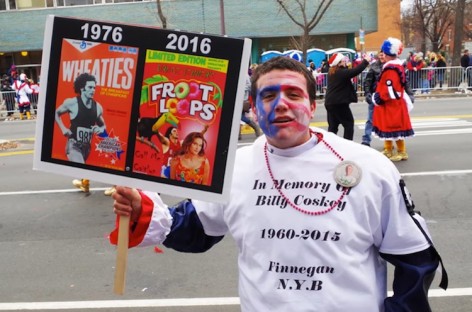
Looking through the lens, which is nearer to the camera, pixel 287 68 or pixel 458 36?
pixel 287 68

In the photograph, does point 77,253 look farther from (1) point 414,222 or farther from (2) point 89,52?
(1) point 414,222

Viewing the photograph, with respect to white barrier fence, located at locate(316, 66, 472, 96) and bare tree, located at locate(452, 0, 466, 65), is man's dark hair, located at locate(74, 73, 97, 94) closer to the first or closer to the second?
white barrier fence, located at locate(316, 66, 472, 96)

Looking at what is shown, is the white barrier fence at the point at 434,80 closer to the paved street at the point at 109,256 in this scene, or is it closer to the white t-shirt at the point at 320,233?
the paved street at the point at 109,256

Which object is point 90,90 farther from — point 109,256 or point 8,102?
point 8,102

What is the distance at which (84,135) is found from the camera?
1947mm

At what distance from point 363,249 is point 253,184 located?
0.44 meters

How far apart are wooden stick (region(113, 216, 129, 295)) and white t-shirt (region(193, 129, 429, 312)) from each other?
41 centimetres

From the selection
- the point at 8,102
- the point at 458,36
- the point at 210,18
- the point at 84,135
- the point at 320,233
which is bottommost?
the point at 320,233

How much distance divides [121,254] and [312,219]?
69cm

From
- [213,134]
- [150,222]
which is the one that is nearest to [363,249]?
[213,134]

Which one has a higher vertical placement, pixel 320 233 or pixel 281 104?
pixel 281 104

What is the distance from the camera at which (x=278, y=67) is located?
75.0 inches

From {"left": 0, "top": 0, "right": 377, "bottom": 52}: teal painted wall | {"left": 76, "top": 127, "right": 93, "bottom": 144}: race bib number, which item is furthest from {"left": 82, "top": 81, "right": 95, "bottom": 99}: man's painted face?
{"left": 0, "top": 0, "right": 377, "bottom": 52}: teal painted wall

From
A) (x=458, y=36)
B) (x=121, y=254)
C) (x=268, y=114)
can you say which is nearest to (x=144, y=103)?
(x=268, y=114)
